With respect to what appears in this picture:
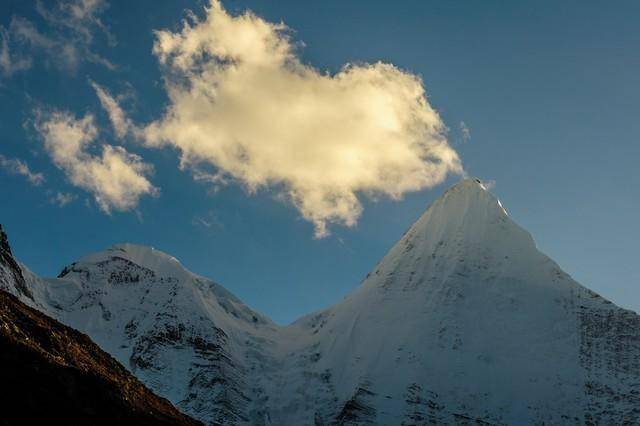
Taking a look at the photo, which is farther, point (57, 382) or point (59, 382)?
point (59, 382)

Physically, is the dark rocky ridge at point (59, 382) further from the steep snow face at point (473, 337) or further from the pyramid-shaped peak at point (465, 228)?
the pyramid-shaped peak at point (465, 228)

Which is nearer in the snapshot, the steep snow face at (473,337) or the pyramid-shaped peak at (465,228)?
the steep snow face at (473,337)

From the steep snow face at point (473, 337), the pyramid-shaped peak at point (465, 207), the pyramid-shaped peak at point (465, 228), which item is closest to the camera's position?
the steep snow face at point (473, 337)

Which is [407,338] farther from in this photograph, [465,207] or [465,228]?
[465,207]

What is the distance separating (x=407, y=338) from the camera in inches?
5719

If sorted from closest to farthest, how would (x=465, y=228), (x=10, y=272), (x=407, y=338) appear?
(x=10, y=272) → (x=407, y=338) → (x=465, y=228)

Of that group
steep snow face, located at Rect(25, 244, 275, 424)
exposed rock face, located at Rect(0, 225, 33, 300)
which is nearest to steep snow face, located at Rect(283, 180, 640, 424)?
steep snow face, located at Rect(25, 244, 275, 424)

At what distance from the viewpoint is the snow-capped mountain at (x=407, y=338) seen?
13000 cm

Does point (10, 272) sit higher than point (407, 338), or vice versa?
point (407, 338)

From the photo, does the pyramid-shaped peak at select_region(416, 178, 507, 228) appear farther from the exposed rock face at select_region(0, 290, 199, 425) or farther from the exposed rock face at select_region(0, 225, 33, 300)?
the exposed rock face at select_region(0, 290, 199, 425)

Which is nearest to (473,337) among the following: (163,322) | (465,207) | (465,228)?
(465,228)

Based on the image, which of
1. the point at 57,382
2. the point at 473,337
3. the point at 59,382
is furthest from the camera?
the point at 473,337

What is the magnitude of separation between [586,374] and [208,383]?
Result: 65.0 m

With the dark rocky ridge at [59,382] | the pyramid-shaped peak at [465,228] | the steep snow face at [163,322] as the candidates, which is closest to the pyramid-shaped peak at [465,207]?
the pyramid-shaped peak at [465,228]
